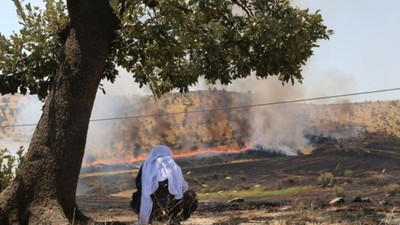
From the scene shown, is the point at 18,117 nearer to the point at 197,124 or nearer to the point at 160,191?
the point at 197,124

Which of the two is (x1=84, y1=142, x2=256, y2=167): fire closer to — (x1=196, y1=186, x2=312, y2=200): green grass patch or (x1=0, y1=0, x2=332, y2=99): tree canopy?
(x1=196, y1=186, x2=312, y2=200): green grass patch

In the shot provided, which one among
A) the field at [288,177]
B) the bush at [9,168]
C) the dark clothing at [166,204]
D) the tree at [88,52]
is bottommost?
the field at [288,177]

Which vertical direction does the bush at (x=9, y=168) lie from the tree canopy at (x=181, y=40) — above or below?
below

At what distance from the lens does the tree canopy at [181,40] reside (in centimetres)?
948

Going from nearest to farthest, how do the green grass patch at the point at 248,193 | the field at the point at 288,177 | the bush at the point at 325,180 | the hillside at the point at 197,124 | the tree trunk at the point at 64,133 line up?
the tree trunk at the point at 64,133 → the field at the point at 288,177 → the green grass patch at the point at 248,193 → the bush at the point at 325,180 → the hillside at the point at 197,124

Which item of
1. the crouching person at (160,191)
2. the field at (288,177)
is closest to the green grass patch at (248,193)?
the field at (288,177)

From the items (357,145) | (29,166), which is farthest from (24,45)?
(357,145)

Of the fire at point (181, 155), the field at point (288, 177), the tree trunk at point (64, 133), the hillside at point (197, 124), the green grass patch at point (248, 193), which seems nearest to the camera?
the tree trunk at point (64, 133)

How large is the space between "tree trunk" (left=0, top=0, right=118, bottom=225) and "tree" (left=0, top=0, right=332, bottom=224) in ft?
0.06

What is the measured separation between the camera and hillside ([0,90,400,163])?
5984 cm

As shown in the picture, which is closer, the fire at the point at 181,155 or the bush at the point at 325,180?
the bush at the point at 325,180

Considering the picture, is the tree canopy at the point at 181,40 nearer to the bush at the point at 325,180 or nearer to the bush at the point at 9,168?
the bush at the point at 9,168

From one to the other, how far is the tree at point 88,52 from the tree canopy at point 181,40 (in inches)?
0.8

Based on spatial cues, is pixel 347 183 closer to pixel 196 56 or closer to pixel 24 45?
pixel 196 56
